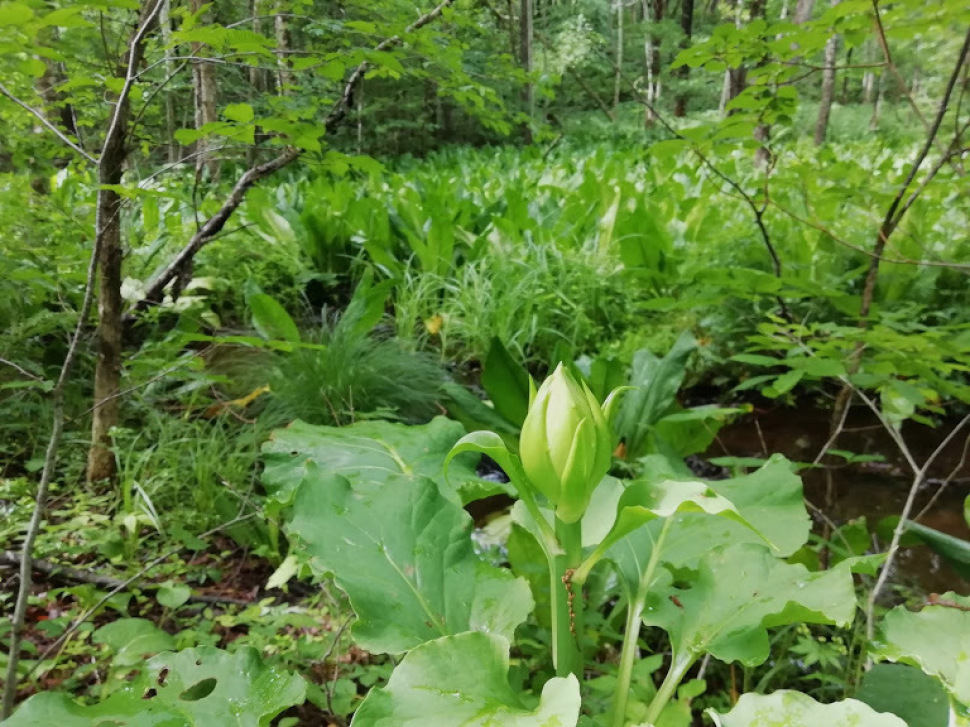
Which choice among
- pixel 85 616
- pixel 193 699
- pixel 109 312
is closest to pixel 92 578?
pixel 85 616

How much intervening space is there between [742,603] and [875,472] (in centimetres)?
152

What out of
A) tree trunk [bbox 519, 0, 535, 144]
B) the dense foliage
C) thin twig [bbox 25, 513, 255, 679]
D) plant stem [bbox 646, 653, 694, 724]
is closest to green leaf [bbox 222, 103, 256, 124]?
the dense foliage

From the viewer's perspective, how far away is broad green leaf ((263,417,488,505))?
1037 millimetres

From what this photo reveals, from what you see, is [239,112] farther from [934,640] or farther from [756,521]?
[934,640]

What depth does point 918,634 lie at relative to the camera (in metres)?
0.68

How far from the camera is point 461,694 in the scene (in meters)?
0.61

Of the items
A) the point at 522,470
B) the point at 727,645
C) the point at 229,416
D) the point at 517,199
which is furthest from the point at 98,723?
the point at 517,199

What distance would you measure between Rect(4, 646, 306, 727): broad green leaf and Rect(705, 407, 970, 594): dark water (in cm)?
150

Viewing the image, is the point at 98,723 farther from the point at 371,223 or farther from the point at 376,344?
the point at 371,223

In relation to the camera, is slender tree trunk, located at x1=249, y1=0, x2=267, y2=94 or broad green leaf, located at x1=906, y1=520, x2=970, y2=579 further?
slender tree trunk, located at x1=249, y1=0, x2=267, y2=94

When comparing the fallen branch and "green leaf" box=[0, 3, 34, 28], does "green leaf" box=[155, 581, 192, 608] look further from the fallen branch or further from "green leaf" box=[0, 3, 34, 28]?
"green leaf" box=[0, 3, 34, 28]

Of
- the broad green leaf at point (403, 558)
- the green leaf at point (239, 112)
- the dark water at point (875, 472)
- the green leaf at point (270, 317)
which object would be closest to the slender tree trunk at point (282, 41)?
the green leaf at point (239, 112)

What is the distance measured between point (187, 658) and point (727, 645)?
66 cm

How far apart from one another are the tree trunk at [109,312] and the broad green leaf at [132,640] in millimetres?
404
